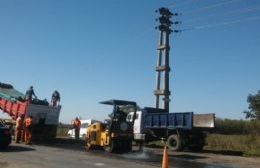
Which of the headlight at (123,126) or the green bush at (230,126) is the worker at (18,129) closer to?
the headlight at (123,126)

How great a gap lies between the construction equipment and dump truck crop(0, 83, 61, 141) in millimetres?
4456

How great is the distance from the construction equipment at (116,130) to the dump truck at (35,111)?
446cm

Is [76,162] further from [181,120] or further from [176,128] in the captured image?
[176,128]

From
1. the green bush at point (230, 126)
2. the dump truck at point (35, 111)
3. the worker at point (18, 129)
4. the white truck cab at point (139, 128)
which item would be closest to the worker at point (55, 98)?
the dump truck at point (35, 111)

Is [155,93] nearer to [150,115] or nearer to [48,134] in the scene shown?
[150,115]

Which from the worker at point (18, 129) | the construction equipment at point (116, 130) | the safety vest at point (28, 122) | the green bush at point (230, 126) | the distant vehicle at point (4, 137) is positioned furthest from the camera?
the green bush at point (230, 126)

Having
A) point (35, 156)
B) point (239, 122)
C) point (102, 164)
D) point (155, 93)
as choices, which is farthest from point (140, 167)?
point (239, 122)

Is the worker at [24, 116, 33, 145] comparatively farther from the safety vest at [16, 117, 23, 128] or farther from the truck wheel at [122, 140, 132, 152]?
the truck wheel at [122, 140, 132, 152]

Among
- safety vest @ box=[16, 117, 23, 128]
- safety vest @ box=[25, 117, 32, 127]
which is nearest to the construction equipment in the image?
safety vest @ box=[25, 117, 32, 127]

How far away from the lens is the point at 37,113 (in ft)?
83.0

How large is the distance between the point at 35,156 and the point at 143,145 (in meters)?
11.8

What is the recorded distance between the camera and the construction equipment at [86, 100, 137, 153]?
21.2 meters

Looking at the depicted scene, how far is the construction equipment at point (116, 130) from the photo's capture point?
21.2 metres

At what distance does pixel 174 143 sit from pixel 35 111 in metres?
7.56
